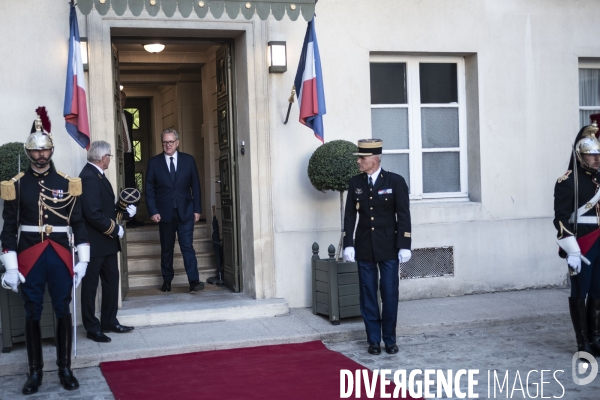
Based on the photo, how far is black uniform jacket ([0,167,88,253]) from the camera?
600 cm

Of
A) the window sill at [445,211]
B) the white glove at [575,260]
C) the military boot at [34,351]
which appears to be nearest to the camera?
the military boot at [34,351]

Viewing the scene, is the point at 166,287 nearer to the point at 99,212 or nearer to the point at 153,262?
the point at 153,262

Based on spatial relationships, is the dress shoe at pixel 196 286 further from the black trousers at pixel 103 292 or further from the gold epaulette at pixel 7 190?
the gold epaulette at pixel 7 190

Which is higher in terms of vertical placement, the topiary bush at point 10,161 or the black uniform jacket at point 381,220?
the topiary bush at point 10,161

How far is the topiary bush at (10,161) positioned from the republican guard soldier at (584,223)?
4.73 meters

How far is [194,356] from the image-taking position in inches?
276

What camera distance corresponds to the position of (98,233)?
737cm

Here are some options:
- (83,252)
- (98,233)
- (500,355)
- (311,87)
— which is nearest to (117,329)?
(98,233)

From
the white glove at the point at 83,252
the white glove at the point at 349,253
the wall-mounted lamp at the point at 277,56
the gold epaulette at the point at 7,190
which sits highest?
the wall-mounted lamp at the point at 277,56

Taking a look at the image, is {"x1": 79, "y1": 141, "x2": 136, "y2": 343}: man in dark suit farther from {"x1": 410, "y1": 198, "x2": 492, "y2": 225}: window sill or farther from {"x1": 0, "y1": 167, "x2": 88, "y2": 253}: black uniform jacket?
{"x1": 410, "y1": 198, "x2": 492, "y2": 225}: window sill

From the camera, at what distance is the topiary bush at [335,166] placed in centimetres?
822

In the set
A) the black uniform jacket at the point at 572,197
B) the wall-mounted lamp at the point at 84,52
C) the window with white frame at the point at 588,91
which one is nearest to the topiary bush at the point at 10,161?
the wall-mounted lamp at the point at 84,52

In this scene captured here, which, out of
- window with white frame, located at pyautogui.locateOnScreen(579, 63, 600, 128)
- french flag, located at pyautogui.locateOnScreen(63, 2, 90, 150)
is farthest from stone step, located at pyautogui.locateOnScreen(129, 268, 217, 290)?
window with white frame, located at pyautogui.locateOnScreen(579, 63, 600, 128)

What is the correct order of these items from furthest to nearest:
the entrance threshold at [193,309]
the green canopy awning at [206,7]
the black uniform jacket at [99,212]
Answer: the entrance threshold at [193,309], the green canopy awning at [206,7], the black uniform jacket at [99,212]
